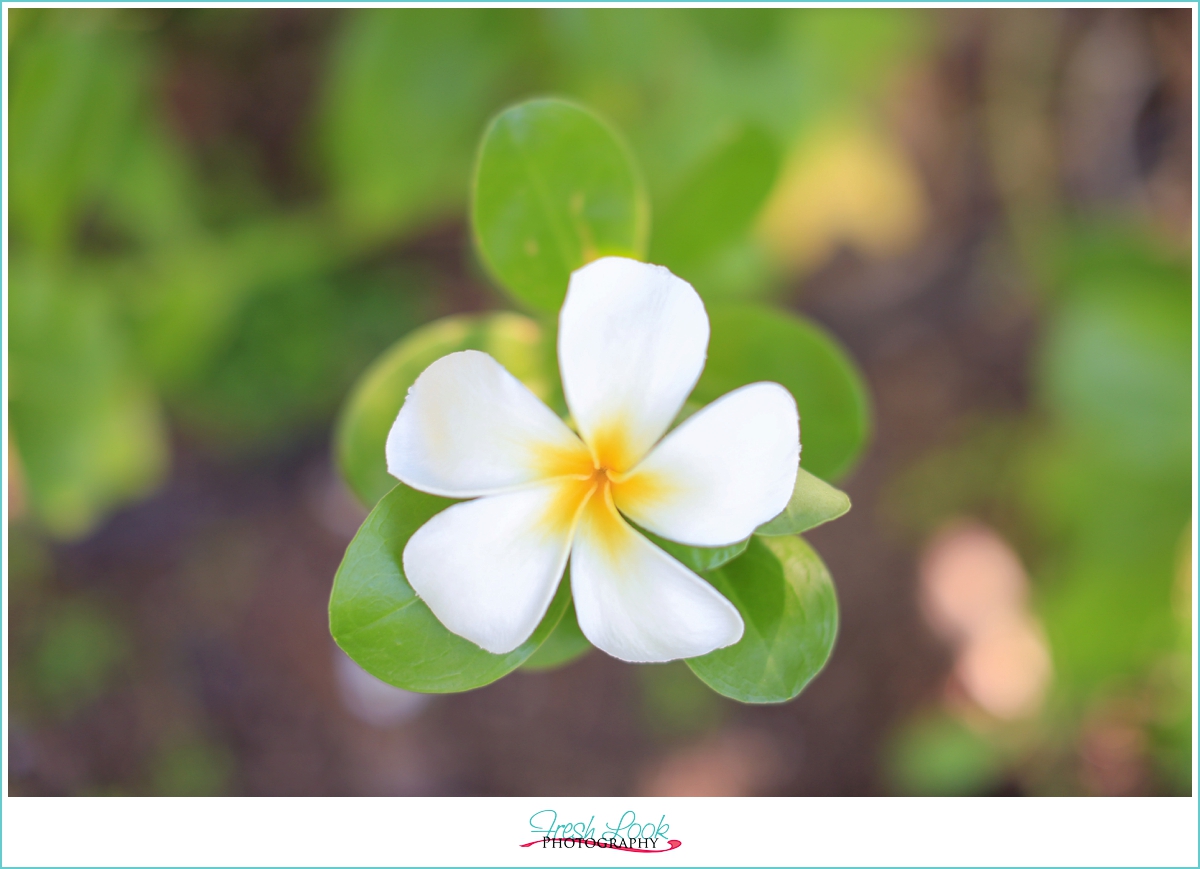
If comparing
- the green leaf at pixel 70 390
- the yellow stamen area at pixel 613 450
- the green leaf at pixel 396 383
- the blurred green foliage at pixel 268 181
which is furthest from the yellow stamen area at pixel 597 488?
the green leaf at pixel 70 390

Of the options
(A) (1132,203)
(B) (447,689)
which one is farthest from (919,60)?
(B) (447,689)

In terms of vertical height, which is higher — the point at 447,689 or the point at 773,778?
the point at 447,689

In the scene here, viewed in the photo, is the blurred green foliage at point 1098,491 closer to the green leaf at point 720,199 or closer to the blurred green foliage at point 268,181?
the blurred green foliage at point 268,181

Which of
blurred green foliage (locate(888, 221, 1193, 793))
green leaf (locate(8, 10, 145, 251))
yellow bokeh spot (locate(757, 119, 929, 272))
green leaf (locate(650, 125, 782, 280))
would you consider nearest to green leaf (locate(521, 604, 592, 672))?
green leaf (locate(650, 125, 782, 280))

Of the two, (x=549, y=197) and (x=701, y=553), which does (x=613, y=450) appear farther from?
(x=549, y=197)

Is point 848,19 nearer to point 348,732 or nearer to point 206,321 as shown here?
point 206,321

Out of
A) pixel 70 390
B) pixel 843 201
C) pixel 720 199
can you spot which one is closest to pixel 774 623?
pixel 720 199

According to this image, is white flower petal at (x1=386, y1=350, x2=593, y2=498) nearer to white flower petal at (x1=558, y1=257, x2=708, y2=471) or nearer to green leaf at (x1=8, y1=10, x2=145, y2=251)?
white flower petal at (x1=558, y1=257, x2=708, y2=471)
